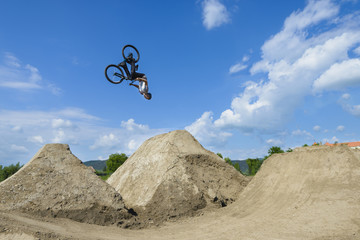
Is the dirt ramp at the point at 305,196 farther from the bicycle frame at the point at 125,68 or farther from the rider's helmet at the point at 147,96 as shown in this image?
the bicycle frame at the point at 125,68

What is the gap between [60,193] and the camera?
12.1m

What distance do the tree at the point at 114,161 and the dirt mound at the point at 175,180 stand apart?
162 ft

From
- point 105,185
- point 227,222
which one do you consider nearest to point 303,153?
point 227,222

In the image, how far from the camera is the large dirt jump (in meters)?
9.95

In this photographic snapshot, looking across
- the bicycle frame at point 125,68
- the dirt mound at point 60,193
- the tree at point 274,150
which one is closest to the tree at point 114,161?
the tree at point 274,150

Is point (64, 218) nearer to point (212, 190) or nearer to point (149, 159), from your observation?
point (149, 159)

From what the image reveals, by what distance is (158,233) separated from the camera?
38.3 feet

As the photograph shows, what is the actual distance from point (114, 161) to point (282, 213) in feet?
199

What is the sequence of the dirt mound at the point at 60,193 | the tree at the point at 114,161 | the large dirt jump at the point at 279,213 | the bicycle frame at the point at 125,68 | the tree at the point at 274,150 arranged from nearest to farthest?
the large dirt jump at the point at 279,213 → the dirt mound at the point at 60,193 → the bicycle frame at the point at 125,68 → the tree at the point at 274,150 → the tree at the point at 114,161

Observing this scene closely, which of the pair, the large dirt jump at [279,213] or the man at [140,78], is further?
the man at [140,78]

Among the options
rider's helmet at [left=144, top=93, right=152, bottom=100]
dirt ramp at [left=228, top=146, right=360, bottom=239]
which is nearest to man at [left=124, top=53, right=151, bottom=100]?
rider's helmet at [left=144, top=93, right=152, bottom=100]

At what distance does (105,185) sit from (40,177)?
3.22 metres

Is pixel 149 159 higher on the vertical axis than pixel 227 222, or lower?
higher

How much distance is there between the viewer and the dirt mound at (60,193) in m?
11.5
